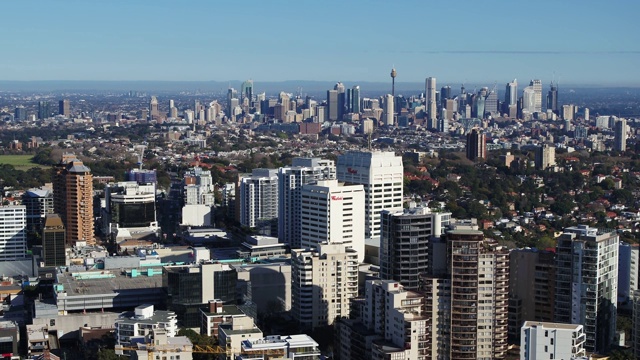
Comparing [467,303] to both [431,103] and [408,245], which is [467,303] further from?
[431,103]

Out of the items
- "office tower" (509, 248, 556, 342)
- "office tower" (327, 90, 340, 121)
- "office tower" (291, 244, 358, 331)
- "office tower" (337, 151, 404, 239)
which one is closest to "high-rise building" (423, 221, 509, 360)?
"office tower" (509, 248, 556, 342)

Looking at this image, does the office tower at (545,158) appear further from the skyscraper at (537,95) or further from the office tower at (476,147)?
the skyscraper at (537,95)

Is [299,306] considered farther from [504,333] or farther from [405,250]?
[504,333]

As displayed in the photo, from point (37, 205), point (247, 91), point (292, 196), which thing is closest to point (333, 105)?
point (247, 91)

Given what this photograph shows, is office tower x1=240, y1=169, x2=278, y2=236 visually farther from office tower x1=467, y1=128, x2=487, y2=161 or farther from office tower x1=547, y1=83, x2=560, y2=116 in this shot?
office tower x1=547, y1=83, x2=560, y2=116

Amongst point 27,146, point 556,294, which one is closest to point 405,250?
point 556,294

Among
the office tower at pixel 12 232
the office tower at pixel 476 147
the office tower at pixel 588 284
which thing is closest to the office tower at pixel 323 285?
the office tower at pixel 588 284

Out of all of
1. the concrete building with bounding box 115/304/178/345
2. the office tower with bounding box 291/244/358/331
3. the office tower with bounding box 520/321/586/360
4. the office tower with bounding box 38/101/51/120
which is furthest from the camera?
the office tower with bounding box 38/101/51/120
